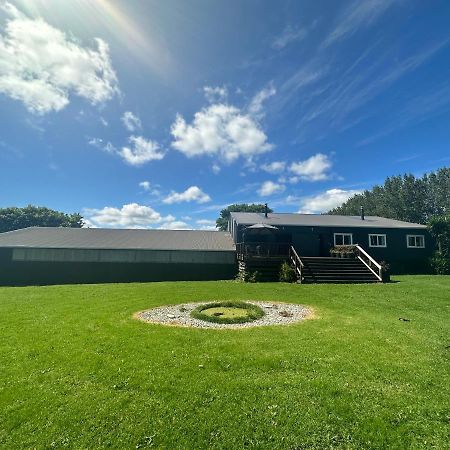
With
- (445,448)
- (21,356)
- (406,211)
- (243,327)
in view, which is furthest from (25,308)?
(406,211)

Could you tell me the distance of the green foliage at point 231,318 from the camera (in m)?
9.03

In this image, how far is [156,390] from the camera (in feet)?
15.8

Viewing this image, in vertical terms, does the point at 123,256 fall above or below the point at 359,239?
below

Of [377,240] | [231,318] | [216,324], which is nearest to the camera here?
[216,324]

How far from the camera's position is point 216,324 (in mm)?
8750

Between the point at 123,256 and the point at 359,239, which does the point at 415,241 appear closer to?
the point at 359,239

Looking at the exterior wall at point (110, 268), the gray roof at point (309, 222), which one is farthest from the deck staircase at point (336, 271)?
the exterior wall at point (110, 268)

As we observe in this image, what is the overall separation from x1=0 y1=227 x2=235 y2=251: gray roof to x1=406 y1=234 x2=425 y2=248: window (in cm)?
1498

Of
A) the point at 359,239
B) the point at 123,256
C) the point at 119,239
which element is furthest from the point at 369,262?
the point at 119,239

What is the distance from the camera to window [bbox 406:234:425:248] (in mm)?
25089

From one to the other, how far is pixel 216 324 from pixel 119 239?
19.8 meters

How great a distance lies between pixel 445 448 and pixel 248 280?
Answer: 51.0 ft

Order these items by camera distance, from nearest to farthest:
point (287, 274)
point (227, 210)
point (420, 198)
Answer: point (287, 274) < point (420, 198) < point (227, 210)

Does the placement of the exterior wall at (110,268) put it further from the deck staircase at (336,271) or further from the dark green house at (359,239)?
the deck staircase at (336,271)
